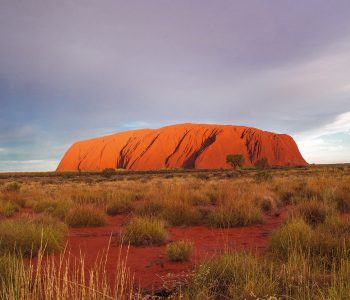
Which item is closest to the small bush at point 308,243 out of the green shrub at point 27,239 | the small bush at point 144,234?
the small bush at point 144,234

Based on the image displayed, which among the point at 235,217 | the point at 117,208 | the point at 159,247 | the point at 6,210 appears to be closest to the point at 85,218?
the point at 117,208

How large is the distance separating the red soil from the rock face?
7439 centimetres

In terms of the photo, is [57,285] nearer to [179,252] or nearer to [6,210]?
[179,252]

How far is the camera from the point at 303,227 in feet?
16.9

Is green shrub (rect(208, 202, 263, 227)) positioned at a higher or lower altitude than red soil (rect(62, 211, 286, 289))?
higher

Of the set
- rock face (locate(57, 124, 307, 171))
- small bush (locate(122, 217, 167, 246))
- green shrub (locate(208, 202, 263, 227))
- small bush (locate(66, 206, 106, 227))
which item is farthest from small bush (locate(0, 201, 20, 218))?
rock face (locate(57, 124, 307, 171))

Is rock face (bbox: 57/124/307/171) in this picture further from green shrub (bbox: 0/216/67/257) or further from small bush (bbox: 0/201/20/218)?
green shrub (bbox: 0/216/67/257)

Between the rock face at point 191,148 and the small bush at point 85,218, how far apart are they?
73692 millimetres

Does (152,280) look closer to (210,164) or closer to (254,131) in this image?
(210,164)

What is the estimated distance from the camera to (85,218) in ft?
27.2

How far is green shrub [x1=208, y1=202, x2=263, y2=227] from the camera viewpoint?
7848 millimetres

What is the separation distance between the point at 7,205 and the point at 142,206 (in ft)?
14.6

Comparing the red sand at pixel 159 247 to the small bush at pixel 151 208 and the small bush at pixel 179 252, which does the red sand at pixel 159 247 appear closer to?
the small bush at pixel 179 252

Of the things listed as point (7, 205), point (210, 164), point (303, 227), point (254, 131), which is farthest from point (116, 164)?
point (303, 227)
